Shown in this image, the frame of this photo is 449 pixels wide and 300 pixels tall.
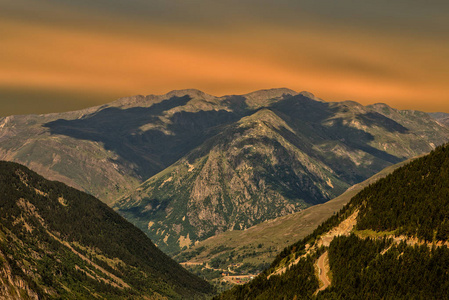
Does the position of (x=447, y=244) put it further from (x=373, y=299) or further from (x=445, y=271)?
(x=373, y=299)

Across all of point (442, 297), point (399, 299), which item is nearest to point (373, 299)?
point (399, 299)

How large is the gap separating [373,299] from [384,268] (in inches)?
588

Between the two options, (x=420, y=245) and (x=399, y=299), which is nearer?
(x=399, y=299)

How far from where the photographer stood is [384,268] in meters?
197

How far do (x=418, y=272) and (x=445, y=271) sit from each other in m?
8.99

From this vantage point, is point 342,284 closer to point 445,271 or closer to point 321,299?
point 321,299

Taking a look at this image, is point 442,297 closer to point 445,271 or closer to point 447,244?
point 445,271

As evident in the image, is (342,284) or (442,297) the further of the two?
(342,284)

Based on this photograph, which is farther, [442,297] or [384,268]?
[384,268]

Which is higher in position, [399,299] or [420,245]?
[420,245]

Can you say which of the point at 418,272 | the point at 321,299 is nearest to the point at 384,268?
the point at 418,272

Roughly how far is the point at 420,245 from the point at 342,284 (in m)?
33.1

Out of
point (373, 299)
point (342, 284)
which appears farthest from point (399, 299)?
point (342, 284)

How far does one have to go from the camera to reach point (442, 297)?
578ft
